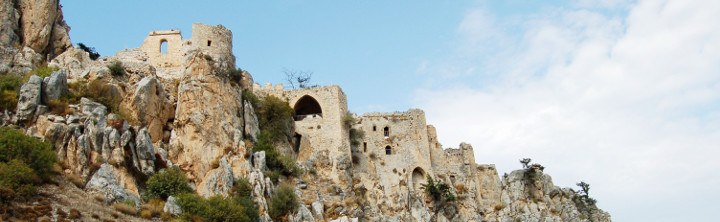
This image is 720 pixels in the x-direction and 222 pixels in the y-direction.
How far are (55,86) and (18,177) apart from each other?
7.08 meters

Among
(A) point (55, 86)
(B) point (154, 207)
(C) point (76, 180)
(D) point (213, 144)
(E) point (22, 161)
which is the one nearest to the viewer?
(E) point (22, 161)

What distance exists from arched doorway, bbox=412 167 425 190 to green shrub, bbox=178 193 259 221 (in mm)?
18131

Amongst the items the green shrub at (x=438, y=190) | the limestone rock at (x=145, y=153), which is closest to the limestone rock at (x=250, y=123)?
the limestone rock at (x=145, y=153)

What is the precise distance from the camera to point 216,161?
29.7 meters

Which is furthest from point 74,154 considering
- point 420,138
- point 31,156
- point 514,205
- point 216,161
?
point 514,205

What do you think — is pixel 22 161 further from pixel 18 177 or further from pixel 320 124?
pixel 320 124

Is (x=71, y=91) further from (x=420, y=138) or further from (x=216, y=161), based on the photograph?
(x=420, y=138)

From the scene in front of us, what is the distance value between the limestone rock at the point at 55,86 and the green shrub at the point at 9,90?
1139mm

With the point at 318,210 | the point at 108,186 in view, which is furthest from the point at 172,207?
the point at 318,210

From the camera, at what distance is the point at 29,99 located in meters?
25.4

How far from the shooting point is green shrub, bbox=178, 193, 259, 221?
24959mm

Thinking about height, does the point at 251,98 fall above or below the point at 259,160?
above

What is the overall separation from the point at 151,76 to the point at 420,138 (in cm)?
1960

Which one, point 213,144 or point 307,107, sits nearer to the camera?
point 213,144
